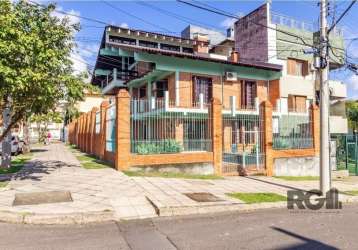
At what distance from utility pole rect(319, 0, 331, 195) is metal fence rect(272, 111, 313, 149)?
612 cm

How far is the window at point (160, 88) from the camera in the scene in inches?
933

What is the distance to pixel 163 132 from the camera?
14891mm

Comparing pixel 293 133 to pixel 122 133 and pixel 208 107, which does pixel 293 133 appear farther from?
pixel 122 133

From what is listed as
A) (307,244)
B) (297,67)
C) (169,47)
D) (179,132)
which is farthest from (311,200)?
(169,47)

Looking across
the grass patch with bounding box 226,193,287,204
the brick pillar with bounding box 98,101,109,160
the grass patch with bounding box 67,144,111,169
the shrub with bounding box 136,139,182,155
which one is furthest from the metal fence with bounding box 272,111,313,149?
the brick pillar with bounding box 98,101,109,160

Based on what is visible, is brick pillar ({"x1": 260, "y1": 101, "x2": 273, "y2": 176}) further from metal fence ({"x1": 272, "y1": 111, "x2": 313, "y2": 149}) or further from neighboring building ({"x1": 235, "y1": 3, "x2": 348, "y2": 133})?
neighboring building ({"x1": 235, "y1": 3, "x2": 348, "y2": 133})

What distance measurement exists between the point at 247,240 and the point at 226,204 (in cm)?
300

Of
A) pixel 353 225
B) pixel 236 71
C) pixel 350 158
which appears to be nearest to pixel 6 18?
pixel 353 225

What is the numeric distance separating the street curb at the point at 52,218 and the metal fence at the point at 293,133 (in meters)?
11.3

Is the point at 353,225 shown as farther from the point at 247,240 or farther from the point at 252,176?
the point at 252,176

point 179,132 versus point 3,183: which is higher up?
point 179,132

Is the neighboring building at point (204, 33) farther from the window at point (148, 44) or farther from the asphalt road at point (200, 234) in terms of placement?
the asphalt road at point (200, 234)

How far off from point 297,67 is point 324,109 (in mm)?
21287

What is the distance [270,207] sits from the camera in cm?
971
